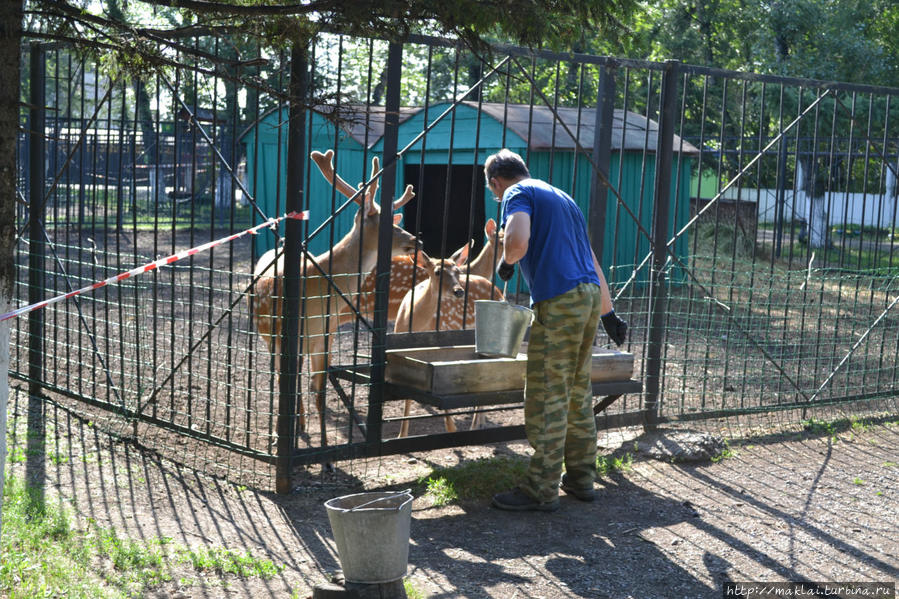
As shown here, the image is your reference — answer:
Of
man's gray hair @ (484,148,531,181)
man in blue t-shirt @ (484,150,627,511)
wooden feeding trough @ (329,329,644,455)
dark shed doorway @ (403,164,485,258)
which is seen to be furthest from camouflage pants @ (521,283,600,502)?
dark shed doorway @ (403,164,485,258)

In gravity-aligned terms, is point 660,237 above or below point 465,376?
above

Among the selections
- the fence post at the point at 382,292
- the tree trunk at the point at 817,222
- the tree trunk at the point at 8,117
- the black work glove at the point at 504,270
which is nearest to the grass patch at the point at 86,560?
the tree trunk at the point at 8,117

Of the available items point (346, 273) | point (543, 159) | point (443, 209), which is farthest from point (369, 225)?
point (443, 209)

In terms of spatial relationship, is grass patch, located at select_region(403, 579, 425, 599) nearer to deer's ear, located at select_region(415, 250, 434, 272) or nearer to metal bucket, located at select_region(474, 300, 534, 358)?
metal bucket, located at select_region(474, 300, 534, 358)

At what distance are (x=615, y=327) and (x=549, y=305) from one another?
676 millimetres

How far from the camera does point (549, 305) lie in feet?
18.0

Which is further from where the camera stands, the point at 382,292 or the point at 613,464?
the point at 613,464

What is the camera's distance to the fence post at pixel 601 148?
691 cm

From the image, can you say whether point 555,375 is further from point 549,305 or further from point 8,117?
point 8,117

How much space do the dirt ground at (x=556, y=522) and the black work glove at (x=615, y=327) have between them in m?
1.05

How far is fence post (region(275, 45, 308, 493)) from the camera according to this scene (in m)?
5.50

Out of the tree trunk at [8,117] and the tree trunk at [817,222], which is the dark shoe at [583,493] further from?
the tree trunk at [8,117]

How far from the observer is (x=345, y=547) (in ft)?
13.3

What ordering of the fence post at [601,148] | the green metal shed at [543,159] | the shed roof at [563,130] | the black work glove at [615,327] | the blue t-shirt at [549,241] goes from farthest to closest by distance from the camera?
the green metal shed at [543,159] → the shed roof at [563,130] → the fence post at [601,148] → the black work glove at [615,327] → the blue t-shirt at [549,241]
